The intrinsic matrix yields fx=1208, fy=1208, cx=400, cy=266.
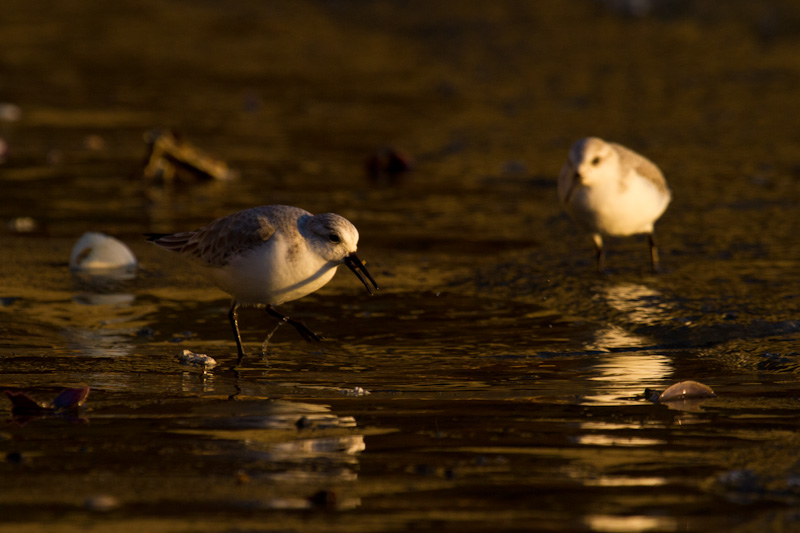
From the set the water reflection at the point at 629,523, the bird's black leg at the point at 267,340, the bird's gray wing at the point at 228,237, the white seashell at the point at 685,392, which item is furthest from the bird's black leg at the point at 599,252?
the water reflection at the point at 629,523

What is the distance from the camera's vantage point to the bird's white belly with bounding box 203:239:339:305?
232 inches

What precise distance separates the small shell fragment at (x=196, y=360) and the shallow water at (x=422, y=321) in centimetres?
6

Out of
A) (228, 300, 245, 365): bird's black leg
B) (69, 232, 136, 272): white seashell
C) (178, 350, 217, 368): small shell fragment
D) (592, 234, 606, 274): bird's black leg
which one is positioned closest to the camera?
(178, 350, 217, 368): small shell fragment

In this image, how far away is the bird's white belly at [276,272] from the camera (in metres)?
5.89

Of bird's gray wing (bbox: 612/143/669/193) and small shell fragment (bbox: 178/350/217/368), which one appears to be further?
Answer: bird's gray wing (bbox: 612/143/669/193)

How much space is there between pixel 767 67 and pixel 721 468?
13579 millimetres

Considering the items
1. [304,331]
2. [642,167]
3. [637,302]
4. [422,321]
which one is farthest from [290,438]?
[642,167]

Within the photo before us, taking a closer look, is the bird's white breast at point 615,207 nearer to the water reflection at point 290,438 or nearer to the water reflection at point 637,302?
the water reflection at point 637,302

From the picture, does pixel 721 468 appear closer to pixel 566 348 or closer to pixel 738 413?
pixel 738 413

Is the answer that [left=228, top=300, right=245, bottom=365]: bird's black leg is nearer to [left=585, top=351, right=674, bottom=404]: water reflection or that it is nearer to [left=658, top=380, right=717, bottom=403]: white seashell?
[left=585, top=351, right=674, bottom=404]: water reflection

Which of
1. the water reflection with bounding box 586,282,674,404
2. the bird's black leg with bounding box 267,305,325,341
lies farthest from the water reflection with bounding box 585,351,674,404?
the bird's black leg with bounding box 267,305,325,341

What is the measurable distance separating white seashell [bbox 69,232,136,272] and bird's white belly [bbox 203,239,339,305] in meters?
1.86

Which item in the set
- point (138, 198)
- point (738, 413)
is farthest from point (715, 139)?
point (738, 413)

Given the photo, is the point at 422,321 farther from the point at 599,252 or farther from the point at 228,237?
the point at 599,252
